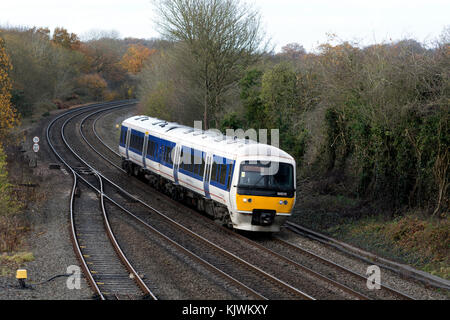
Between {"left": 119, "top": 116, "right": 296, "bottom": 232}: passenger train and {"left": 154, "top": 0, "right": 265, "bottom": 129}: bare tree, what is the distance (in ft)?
34.0

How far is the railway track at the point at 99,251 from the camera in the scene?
11250 millimetres

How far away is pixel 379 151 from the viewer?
59.2 ft

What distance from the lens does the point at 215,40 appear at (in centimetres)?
3256

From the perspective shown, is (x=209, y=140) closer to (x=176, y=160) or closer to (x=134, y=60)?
(x=176, y=160)

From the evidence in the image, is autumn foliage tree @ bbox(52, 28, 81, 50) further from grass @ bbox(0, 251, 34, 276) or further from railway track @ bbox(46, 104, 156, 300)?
grass @ bbox(0, 251, 34, 276)

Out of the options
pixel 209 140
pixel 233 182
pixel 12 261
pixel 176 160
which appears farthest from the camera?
pixel 176 160

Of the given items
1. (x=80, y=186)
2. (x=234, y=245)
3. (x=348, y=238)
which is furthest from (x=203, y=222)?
(x=80, y=186)

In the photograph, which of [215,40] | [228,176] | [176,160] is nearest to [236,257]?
[228,176]

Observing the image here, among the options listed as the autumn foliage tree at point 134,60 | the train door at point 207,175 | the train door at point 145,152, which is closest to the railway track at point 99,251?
the train door at point 145,152

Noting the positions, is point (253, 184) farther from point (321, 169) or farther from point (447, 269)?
point (321, 169)

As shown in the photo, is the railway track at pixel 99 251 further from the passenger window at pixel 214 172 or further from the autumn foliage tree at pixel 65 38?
the autumn foliage tree at pixel 65 38

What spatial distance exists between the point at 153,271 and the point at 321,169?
11.9 m

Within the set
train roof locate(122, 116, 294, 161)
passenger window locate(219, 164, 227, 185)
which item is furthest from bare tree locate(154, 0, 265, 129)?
passenger window locate(219, 164, 227, 185)

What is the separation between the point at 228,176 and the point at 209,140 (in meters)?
2.95
